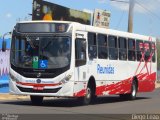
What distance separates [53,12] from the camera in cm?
4425

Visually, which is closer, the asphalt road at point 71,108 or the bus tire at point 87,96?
the asphalt road at point 71,108

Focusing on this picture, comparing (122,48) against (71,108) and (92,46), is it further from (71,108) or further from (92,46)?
(71,108)

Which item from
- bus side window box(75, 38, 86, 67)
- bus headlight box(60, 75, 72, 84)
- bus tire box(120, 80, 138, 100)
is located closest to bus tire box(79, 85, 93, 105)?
bus side window box(75, 38, 86, 67)

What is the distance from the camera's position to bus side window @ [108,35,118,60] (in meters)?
23.3

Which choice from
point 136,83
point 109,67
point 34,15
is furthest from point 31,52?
point 34,15

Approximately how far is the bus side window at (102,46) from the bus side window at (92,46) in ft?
1.36

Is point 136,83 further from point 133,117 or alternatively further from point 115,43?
point 133,117

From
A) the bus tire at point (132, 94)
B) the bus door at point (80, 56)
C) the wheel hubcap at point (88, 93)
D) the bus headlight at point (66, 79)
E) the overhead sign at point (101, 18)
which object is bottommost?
the bus tire at point (132, 94)

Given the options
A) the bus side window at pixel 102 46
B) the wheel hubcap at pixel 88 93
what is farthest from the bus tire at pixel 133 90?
the wheel hubcap at pixel 88 93

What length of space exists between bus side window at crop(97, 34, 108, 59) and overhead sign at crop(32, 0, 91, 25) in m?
19.1

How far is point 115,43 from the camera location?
944 inches

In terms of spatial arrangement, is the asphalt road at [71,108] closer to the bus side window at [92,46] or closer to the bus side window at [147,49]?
the bus side window at [92,46]

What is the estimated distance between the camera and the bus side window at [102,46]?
73.0 feet

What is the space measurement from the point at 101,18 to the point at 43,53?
3385 centimetres
